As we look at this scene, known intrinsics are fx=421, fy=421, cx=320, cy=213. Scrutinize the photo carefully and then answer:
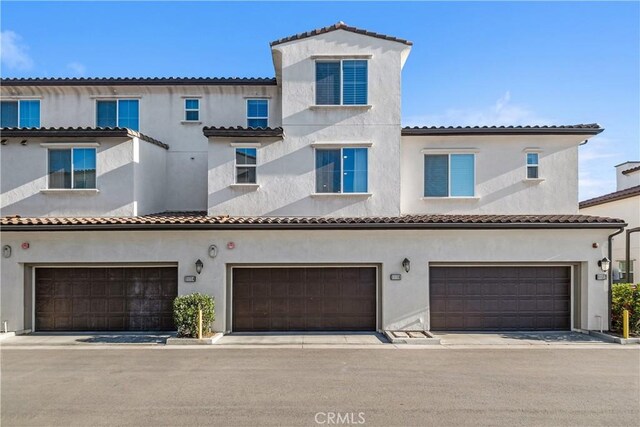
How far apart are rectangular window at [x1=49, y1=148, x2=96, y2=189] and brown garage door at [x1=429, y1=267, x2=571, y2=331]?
12449 mm

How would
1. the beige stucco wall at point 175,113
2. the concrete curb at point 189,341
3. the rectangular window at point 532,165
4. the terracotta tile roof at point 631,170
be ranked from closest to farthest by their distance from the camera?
the concrete curb at point 189,341, the rectangular window at point 532,165, the beige stucco wall at point 175,113, the terracotta tile roof at point 631,170

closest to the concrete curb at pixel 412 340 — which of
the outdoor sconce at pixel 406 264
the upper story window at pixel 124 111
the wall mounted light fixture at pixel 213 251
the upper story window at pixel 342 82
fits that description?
the outdoor sconce at pixel 406 264

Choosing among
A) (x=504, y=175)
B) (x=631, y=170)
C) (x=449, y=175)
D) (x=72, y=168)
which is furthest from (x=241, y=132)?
(x=631, y=170)

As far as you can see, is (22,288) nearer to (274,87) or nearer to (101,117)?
(101,117)

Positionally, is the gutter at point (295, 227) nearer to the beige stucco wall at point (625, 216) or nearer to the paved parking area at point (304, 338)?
the paved parking area at point (304, 338)

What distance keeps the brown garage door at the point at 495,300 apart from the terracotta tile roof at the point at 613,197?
9.40 metres

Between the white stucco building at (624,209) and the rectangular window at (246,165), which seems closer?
the rectangular window at (246,165)

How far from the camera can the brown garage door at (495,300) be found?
A: 13.8 m

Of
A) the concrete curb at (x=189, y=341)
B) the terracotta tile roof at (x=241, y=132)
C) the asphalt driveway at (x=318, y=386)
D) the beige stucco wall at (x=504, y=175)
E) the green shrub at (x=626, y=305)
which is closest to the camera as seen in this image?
the asphalt driveway at (x=318, y=386)

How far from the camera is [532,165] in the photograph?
51.6 ft

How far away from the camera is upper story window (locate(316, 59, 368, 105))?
49.9 ft

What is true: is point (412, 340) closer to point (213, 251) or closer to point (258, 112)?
point (213, 251)

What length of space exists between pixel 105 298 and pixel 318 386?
8806 mm

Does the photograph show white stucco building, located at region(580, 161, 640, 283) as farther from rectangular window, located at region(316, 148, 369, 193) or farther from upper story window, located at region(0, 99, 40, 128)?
upper story window, located at region(0, 99, 40, 128)
